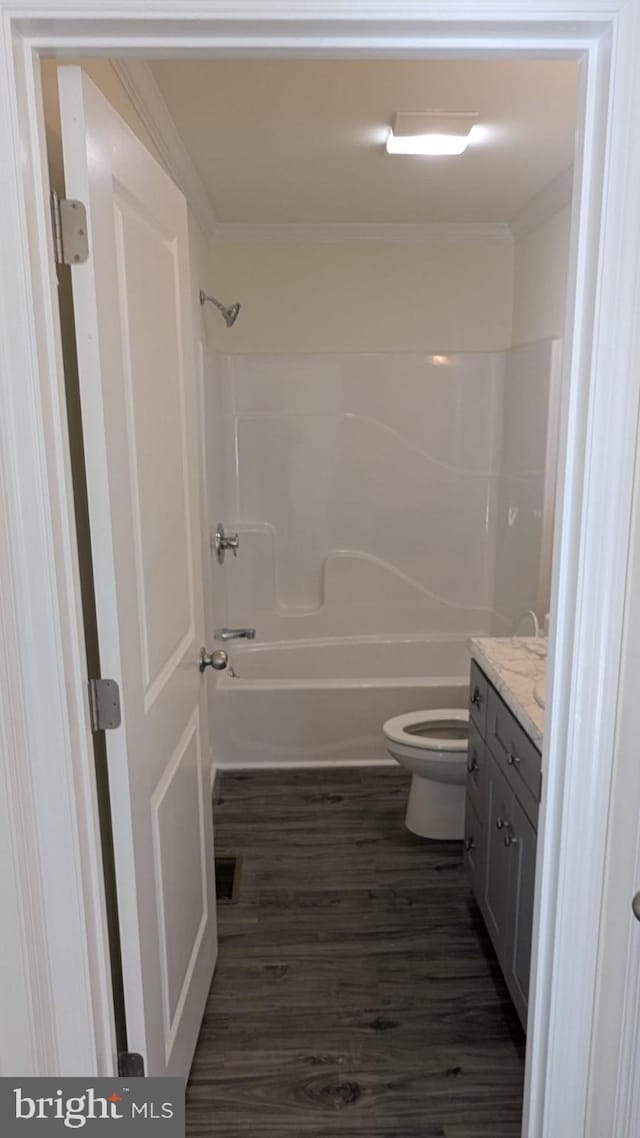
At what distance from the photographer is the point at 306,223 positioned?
3473mm

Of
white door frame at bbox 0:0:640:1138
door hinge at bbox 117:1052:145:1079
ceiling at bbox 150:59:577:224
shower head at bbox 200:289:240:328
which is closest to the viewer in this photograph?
white door frame at bbox 0:0:640:1138

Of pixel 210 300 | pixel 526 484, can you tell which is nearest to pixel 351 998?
pixel 526 484

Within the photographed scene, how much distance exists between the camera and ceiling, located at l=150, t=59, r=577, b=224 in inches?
73.6

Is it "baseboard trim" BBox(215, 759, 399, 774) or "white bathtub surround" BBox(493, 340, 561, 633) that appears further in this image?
"baseboard trim" BBox(215, 759, 399, 774)

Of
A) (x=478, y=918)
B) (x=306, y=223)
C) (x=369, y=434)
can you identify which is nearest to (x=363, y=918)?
(x=478, y=918)

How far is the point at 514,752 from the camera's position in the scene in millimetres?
1886

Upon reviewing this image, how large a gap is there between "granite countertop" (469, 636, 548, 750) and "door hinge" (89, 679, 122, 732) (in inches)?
36.8

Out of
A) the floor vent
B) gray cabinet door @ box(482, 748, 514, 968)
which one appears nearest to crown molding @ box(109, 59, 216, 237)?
gray cabinet door @ box(482, 748, 514, 968)

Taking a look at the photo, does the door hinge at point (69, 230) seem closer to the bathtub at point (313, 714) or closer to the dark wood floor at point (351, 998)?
the dark wood floor at point (351, 998)

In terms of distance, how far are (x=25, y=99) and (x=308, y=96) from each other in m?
1.31

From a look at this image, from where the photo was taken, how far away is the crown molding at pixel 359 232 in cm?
349

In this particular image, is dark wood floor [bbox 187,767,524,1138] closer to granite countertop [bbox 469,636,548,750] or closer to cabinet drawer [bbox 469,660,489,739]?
cabinet drawer [bbox 469,660,489,739]

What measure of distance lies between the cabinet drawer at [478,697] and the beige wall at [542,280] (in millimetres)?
1407

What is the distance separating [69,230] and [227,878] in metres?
2.21
